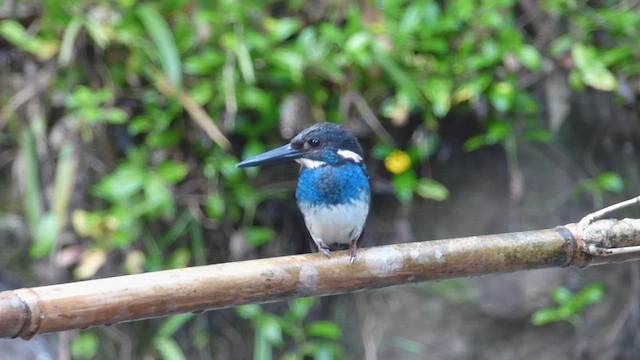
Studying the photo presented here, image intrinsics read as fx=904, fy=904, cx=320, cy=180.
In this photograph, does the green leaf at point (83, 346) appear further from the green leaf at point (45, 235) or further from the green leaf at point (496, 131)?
the green leaf at point (496, 131)

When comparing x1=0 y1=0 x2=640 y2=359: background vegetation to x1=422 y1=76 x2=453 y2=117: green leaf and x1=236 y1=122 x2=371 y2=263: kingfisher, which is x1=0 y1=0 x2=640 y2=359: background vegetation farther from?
x1=236 y1=122 x2=371 y2=263: kingfisher

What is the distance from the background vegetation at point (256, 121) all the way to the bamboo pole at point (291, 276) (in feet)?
4.61

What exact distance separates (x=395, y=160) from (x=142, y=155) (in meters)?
0.97

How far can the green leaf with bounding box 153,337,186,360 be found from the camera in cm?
345

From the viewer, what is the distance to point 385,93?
354 cm

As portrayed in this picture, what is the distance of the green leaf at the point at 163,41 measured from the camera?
10.8 feet

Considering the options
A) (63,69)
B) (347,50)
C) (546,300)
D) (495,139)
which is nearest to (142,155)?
(63,69)

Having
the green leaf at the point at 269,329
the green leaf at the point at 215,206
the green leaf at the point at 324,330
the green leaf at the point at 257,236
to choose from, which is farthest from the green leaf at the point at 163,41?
the green leaf at the point at 324,330

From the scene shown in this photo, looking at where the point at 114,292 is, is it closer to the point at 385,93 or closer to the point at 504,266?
the point at 504,266

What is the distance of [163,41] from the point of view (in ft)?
11.0

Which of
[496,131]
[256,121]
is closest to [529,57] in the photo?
[496,131]

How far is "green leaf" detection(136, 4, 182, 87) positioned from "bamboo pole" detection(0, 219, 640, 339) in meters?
1.54

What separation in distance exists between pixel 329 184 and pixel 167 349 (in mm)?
1231

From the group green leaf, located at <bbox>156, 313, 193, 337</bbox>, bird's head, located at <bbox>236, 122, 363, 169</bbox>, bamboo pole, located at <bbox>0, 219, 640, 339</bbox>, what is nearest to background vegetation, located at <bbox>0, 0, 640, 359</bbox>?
green leaf, located at <bbox>156, 313, 193, 337</bbox>
